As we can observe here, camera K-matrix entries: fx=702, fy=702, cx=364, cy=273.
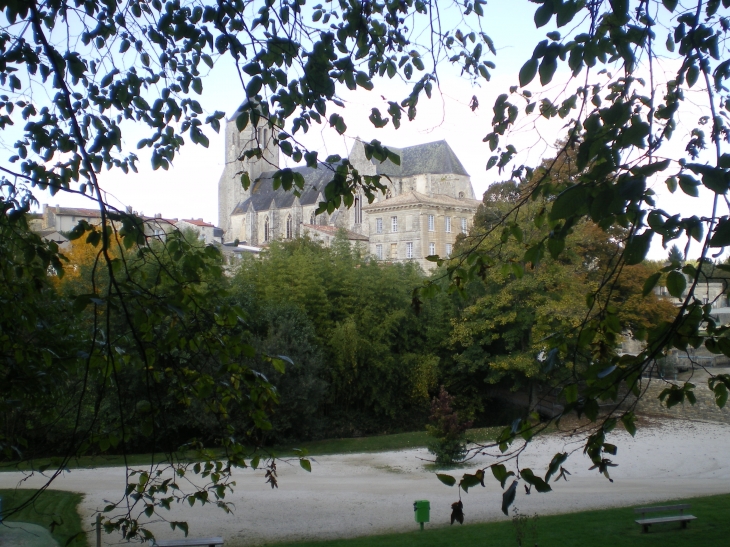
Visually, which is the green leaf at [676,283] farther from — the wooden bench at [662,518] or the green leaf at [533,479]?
the wooden bench at [662,518]

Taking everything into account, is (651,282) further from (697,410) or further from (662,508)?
(697,410)

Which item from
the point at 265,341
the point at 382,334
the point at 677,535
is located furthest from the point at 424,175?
the point at 677,535

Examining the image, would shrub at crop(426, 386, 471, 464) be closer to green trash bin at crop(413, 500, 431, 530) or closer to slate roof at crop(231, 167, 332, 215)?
green trash bin at crop(413, 500, 431, 530)

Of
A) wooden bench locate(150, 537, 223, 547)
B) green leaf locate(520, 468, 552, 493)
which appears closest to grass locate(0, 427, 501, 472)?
wooden bench locate(150, 537, 223, 547)

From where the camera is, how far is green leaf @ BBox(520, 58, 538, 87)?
→ 2152mm

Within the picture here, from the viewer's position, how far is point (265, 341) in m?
21.1

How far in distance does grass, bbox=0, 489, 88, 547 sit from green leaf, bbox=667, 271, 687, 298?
9.30 meters

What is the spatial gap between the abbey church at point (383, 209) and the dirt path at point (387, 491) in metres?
12.2

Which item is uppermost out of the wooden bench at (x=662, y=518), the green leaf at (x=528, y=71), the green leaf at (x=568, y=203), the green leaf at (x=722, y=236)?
the green leaf at (x=528, y=71)

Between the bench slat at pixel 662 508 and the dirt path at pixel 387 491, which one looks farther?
the dirt path at pixel 387 491

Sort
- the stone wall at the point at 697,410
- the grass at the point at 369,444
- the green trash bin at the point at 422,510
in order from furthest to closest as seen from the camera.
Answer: the stone wall at the point at 697,410 → the grass at the point at 369,444 → the green trash bin at the point at 422,510

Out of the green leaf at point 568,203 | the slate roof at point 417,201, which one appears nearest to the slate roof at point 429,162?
the slate roof at point 417,201

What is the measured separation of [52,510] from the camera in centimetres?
1166

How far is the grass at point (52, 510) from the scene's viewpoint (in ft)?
32.9
